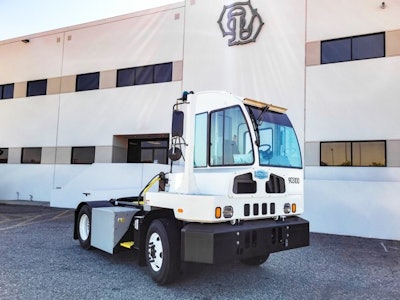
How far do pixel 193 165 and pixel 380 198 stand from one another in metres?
7.14

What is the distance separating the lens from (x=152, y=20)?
16.8 meters

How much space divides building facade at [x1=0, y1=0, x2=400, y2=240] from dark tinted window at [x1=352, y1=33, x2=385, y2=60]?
0.11 ft

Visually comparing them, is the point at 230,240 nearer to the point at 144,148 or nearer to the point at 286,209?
the point at 286,209

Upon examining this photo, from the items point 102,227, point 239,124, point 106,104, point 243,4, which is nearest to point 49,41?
point 106,104

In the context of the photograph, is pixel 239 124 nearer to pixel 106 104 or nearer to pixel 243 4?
pixel 243 4

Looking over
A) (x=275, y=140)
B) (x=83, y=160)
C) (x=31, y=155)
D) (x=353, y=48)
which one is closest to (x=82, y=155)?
(x=83, y=160)

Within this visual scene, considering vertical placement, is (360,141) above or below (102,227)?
above

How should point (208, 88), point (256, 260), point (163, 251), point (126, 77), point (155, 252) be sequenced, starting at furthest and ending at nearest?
1. point (126, 77)
2. point (208, 88)
3. point (256, 260)
4. point (155, 252)
5. point (163, 251)

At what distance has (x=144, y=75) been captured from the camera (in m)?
16.8

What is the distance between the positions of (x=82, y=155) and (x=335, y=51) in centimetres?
1289

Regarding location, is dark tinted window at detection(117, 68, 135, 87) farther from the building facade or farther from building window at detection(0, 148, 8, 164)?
building window at detection(0, 148, 8, 164)

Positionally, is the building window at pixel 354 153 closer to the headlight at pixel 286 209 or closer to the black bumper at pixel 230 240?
the headlight at pixel 286 209

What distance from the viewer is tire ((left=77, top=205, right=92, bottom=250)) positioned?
6.95 meters

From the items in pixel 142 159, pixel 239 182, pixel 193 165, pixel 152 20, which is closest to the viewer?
pixel 239 182
